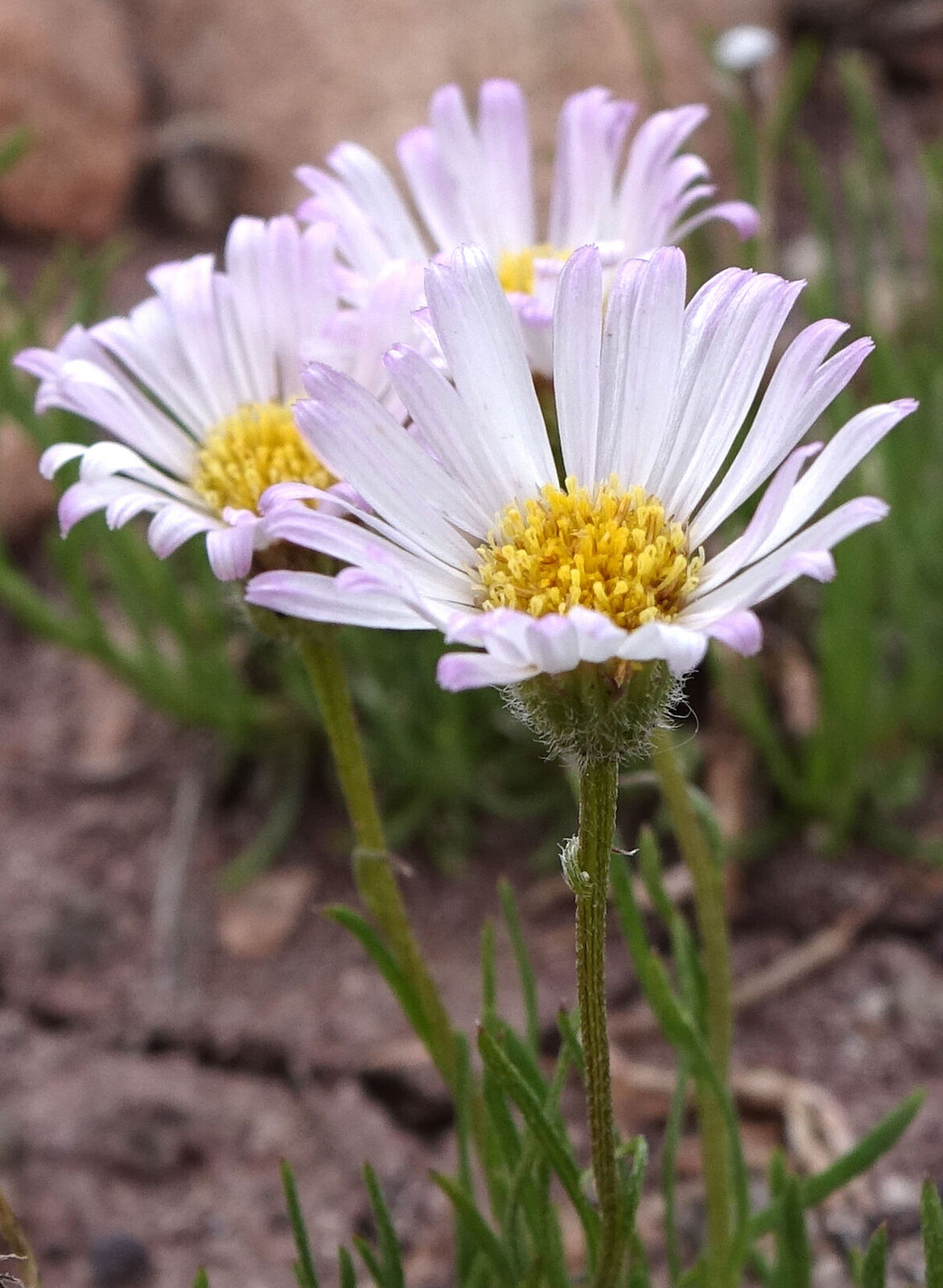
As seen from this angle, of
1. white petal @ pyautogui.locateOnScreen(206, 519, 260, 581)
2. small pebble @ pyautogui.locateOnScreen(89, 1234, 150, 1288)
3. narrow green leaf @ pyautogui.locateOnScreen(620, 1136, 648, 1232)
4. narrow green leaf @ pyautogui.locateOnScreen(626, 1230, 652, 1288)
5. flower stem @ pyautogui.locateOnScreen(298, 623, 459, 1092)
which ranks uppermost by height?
white petal @ pyautogui.locateOnScreen(206, 519, 260, 581)

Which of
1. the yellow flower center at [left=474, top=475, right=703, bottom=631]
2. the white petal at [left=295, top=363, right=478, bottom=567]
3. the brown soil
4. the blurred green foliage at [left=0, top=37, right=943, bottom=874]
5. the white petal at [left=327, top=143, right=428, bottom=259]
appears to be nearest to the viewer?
the white petal at [left=295, top=363, right=478, bottom=567]

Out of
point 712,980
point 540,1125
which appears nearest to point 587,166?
point 712,980

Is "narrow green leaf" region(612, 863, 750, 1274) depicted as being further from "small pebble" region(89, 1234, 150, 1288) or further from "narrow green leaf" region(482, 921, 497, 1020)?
"small pebble" region(89, 1234, 150, 1288)

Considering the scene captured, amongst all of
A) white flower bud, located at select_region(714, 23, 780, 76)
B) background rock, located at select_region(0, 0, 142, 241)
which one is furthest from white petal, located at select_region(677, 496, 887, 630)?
background rock, located at select_region(0, 0, 142, 241)

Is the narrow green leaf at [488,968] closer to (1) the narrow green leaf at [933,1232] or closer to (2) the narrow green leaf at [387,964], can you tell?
(2) the narrow green leaf at [387,964]

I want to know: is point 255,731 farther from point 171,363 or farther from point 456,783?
point 171,363

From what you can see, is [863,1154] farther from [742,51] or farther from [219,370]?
[742,51]
